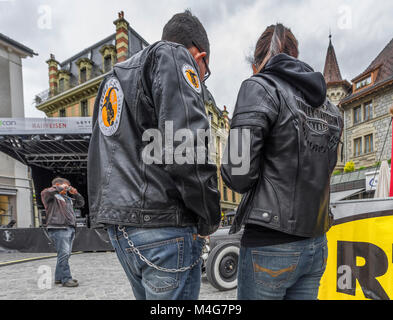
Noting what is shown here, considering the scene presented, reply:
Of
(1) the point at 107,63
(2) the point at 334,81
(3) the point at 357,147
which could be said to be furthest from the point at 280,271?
(2) the point at 334,81

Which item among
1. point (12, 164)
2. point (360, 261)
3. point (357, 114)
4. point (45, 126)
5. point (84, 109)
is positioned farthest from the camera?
point (84, 109)

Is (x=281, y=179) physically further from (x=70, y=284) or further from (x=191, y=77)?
(x=70, y=284)

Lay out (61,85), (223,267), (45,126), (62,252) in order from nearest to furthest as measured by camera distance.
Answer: (223,267), (62,252), (45,126), (61,85)

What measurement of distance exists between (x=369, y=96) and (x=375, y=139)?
12.0 ft

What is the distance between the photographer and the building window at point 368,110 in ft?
70.1

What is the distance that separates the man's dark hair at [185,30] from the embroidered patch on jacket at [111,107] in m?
0.36

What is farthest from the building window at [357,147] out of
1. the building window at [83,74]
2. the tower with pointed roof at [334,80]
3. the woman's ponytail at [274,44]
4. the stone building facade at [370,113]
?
the building window at [83,74]

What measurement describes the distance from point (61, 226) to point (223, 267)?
9.22 ft

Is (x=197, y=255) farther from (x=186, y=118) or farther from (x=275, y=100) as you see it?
(x=275, y=100)

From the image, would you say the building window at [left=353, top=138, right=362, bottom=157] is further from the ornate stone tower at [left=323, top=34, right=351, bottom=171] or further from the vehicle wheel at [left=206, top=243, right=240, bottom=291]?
the vehicle wheel at [left=206, top=243, right=240, bottom=291]

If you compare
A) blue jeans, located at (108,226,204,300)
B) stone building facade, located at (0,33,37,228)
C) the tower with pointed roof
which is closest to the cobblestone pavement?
blue jeans, located at (108,226,204,300)

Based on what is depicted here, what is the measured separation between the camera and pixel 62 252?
4.38 meters

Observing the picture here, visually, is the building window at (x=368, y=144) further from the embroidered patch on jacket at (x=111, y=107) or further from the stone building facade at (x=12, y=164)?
the stone building facade at (x=12, y=164)

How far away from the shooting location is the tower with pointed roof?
26516 millimetres
